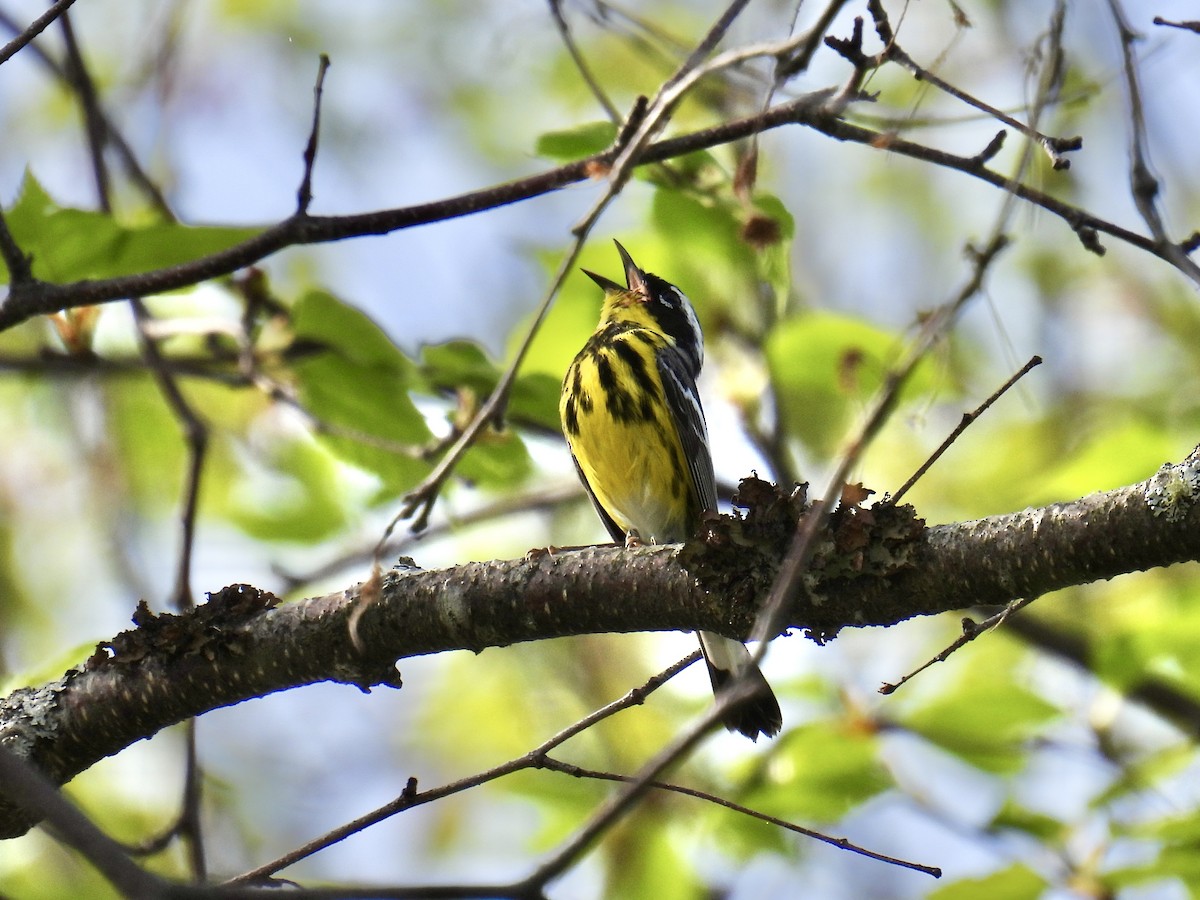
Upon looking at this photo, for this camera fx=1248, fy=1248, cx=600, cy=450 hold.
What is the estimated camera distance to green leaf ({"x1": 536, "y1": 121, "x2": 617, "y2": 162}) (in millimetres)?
3166

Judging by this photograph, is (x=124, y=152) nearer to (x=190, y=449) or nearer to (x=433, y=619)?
(x=190, y=449)

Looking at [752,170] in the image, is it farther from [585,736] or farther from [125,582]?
[585,736]

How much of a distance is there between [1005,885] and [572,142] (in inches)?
87.1

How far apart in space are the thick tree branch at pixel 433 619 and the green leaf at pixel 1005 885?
1.22m

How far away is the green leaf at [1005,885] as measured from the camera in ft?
10.5

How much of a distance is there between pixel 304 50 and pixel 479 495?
479 cm

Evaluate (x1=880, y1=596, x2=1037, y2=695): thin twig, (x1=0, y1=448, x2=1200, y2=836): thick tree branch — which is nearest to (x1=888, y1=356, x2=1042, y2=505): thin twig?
(x1=0, y1=448, x2=1200, y2=836): thick tree branch

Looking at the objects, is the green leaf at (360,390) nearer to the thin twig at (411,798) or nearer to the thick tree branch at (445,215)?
the thick tree branch at (445,215)

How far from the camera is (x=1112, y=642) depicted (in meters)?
3.52

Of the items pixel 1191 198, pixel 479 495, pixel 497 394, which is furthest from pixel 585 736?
pixel 1191 198

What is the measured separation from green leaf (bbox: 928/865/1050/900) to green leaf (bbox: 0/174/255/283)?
242 cm

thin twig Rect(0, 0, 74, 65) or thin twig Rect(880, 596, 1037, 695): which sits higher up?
thin twig Rect(0, 0, 74, 65)

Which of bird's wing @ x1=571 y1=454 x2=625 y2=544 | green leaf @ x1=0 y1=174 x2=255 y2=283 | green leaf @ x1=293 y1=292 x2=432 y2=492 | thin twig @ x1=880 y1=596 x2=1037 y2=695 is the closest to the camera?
thin twig @ x1=880 y1=596 x2=1037 y2=695

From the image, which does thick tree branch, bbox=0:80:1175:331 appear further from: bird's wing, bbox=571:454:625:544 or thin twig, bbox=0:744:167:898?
bird's wing, bbox=571:454:625:544
